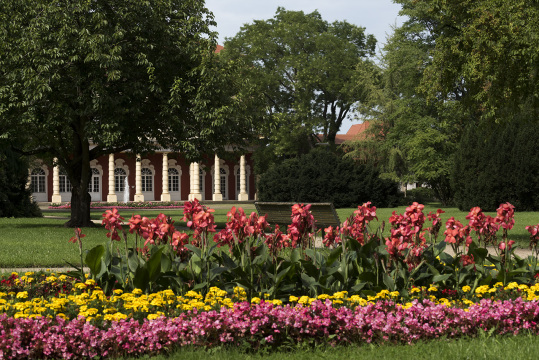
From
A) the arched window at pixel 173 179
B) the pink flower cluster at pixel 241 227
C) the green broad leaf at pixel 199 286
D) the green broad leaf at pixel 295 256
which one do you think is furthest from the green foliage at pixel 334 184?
the green broad leaf at pixel 199 286

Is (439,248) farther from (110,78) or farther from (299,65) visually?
(299,65)

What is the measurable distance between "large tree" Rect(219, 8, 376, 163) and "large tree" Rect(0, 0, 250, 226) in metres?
25.0

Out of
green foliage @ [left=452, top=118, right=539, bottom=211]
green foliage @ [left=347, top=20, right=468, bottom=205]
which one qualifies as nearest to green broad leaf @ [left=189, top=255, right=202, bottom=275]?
green foliage @ [left=452, top=118, right=539, bottom=211]

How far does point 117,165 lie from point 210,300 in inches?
2232

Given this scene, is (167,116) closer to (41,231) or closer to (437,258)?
(41,231)

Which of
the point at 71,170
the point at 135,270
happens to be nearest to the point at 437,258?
the point at 135,270

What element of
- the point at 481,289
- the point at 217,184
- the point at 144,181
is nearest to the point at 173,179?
the point at 144,181

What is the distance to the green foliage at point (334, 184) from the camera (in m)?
37.4

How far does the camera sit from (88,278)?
6375 mm

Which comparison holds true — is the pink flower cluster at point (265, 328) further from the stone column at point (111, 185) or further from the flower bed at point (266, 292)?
the stone column at point (111, 185)

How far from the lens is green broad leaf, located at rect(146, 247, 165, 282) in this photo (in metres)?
5.74

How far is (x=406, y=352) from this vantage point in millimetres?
4648

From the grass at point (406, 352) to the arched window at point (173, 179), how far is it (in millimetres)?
58360

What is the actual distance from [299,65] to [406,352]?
4175 centimetres
